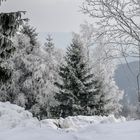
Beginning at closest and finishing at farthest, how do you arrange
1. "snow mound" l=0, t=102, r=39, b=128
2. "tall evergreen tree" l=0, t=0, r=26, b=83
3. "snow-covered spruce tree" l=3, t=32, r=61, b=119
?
"snow mound" l=0, t=102, r=39, b=128
"tall evergreen tree" l=0, t=0, r=26, b=83
"snow-covered spruce tree" l=3, t=32, r=61, b=119

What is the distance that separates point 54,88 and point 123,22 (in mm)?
20730

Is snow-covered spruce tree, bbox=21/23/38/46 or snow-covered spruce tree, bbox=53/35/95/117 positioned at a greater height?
snow-covered spruce tree, bbox=21/23/38/46

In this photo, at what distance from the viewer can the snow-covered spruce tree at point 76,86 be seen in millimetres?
23391

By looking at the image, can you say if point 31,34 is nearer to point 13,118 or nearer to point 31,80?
point 31,80

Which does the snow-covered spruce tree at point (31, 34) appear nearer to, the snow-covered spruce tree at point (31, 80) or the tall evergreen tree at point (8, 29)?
the snow-covered spruce tree at point (31, 80)

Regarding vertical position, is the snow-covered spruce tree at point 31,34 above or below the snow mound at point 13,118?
above

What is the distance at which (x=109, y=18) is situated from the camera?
27.2 feet

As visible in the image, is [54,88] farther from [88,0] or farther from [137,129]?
[137,129]

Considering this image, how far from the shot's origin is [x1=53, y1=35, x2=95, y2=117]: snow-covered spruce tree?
23391 mm

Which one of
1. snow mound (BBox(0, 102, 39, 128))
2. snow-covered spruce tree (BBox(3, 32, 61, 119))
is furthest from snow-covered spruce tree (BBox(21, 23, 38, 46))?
snow mound (BBox(0, 102, 39, 128))

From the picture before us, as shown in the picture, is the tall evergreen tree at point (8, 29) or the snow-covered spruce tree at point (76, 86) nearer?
the tall evergreen tree at point (8, 29)

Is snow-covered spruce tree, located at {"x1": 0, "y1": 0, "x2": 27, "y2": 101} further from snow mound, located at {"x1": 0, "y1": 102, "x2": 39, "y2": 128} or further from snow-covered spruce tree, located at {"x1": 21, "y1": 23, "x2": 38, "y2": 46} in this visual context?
snow-covered spruce tree, located at {"x1": 21, "y1": 23, "x2": 38, "y2": 46}

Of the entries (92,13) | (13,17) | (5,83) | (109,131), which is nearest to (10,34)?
(13,17)

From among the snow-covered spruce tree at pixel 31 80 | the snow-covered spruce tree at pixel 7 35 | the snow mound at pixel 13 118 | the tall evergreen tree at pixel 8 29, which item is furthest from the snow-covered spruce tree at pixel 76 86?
the tall evergreen tree at pixel 8 29
